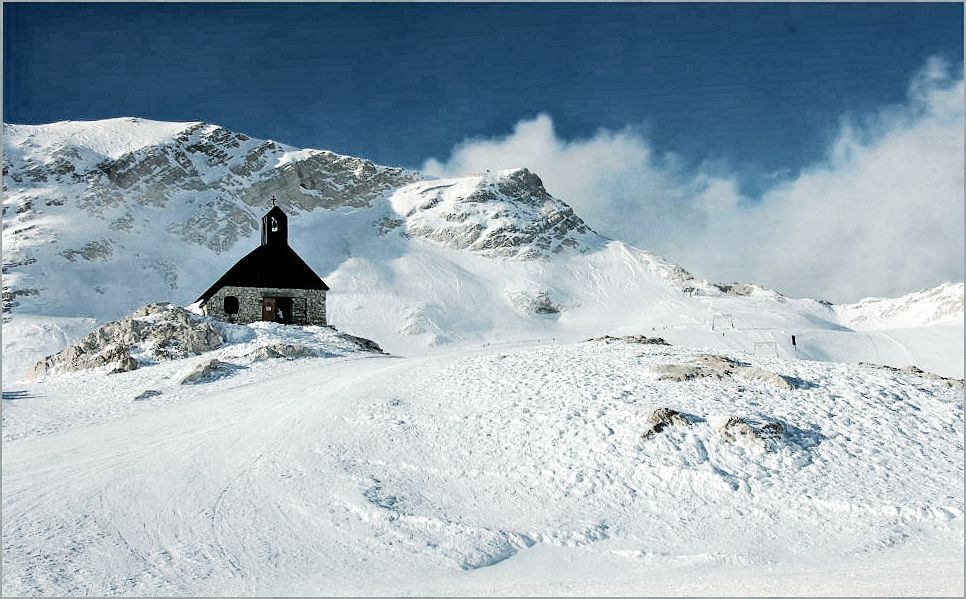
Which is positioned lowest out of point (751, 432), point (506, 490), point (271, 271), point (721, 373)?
point (506, 490)

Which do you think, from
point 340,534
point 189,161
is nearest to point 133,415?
point 340,534

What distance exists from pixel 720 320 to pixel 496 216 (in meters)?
51.2

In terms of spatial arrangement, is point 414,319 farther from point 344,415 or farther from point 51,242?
point 344,415

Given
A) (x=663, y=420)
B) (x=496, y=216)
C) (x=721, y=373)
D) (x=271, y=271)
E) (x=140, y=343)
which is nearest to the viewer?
(x=663, y=420)

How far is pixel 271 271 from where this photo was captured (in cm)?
4156

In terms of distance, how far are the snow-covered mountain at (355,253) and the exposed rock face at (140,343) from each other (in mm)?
35568

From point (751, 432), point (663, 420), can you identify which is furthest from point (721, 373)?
point (663, 420)

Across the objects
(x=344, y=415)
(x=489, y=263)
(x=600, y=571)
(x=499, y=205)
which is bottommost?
(x=600, y=571)

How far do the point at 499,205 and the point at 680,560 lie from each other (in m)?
120

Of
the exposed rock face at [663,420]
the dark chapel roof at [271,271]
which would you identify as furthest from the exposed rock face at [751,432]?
the dark chapel roof at [271,271]

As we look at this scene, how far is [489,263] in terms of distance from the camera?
10956 cm

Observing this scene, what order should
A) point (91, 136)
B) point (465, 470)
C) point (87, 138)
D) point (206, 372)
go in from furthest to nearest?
point (91, 136), point (87, 138), point (206, 372), point (465, 470)

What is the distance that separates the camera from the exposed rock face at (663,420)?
48.5 feet

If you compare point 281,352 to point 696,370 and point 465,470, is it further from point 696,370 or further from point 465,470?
point 696,370
